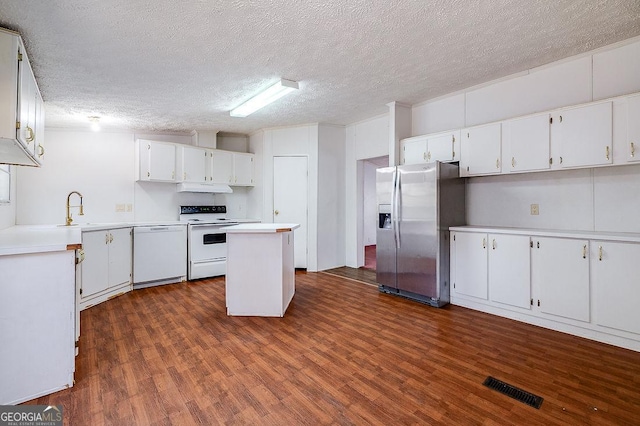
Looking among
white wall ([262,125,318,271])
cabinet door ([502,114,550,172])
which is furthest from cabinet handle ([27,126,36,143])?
cabinet door ([502,114,550,172])

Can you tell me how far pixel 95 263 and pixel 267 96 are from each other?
9.91ft

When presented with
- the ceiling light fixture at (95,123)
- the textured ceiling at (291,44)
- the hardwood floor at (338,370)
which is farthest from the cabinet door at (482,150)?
the ceiling light fixture at (95,123)

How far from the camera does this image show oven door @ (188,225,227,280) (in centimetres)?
486

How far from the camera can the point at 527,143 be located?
313 cm

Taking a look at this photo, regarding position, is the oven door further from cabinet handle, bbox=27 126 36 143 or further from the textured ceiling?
cabinet handle, bbox=27 126 36 143

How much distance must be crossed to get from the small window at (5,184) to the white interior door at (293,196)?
11.8ft

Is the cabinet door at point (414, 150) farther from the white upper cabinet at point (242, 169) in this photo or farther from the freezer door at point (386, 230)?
the white upper cabinet at point (242, 169)

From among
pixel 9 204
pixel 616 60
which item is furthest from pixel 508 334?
pixel 9 204

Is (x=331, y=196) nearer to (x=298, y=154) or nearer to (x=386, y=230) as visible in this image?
(x=298, y=154)

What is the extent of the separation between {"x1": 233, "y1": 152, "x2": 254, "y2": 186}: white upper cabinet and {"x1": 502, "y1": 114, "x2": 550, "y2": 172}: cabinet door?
172 inches

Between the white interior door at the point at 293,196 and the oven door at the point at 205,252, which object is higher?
the white interior door at the point at 293,196

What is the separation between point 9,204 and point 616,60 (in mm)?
7136

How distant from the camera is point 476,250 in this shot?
3426 mm

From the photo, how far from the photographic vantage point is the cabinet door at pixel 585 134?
2.66 metres
